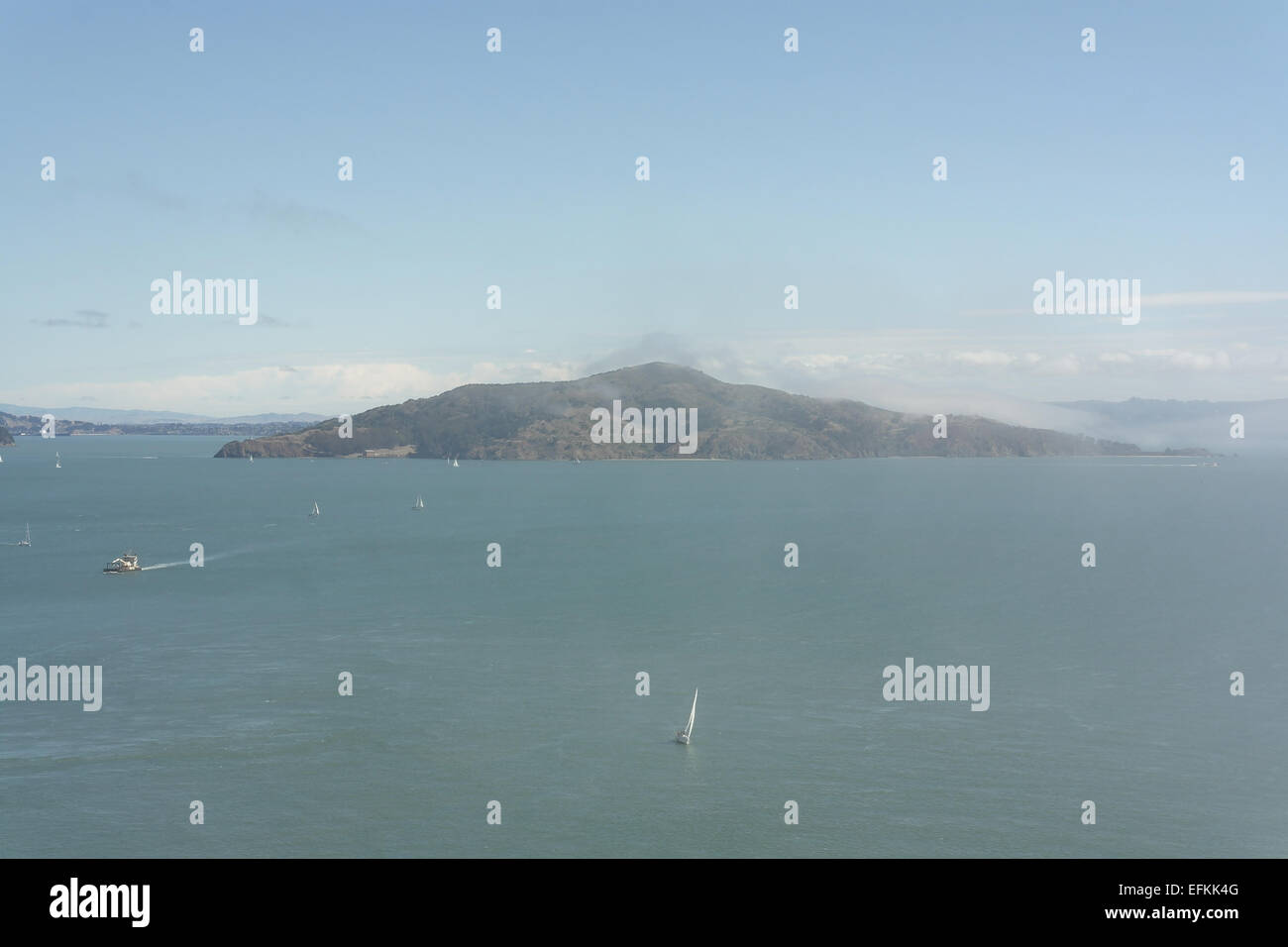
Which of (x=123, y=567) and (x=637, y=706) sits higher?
(x=123, y=567)

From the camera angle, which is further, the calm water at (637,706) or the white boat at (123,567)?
the white boat at (123,567)

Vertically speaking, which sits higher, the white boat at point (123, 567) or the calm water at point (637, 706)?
the white boat at point (123, 567)

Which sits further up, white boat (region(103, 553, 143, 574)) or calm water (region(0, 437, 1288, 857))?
white boat (region(103, 553, 143, 574))

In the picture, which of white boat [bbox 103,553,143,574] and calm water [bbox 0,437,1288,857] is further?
white boat [bbox 103,553,143,574]

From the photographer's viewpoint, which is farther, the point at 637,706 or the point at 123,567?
the point at 123,567

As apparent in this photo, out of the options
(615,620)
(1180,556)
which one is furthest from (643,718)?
(1180,556)

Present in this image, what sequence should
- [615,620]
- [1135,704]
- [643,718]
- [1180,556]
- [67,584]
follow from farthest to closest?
[1180,556]
[67,584]
[615,620]
[1135,704]
[643,718]

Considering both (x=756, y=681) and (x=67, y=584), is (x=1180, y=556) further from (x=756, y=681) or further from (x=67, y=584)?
(x=67, y=584)
